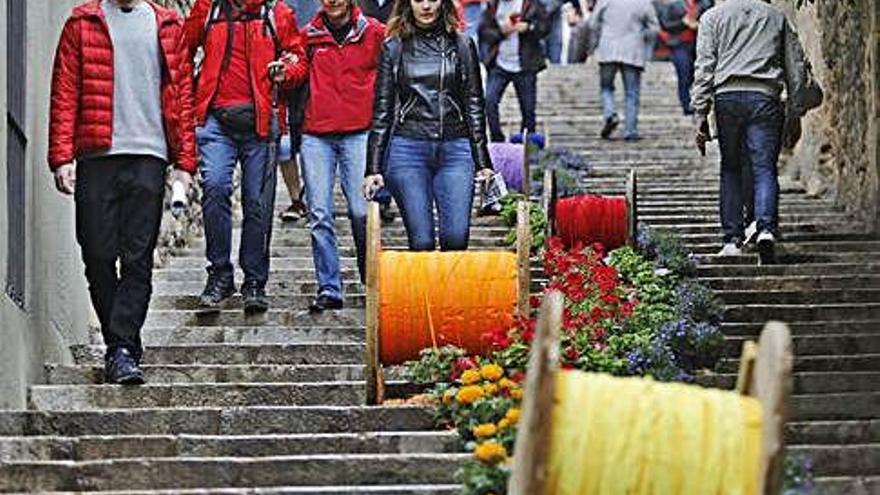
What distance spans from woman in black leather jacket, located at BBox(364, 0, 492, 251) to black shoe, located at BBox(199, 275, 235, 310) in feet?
3.91

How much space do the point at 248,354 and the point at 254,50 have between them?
1754mm

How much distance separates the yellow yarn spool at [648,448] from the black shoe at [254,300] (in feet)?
18.1

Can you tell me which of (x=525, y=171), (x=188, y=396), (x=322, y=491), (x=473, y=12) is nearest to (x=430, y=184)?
(x=188, y=396)

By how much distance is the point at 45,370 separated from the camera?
10.5m

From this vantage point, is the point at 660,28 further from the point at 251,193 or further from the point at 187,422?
the point at 187,422

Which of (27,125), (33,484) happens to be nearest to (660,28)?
(27,125)

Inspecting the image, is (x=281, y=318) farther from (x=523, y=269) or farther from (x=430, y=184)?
(x=523, y=269)

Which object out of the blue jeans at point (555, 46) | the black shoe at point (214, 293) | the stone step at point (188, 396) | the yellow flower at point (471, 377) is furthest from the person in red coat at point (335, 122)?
the blue jeans at point (555, 46)

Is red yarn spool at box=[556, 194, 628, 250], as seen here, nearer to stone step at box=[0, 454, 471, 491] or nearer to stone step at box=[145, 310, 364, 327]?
stone step at box=[145, 310, 364, 327]

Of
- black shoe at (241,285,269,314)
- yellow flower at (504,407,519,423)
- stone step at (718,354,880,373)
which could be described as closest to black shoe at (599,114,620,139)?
black shoe at (241,285,269,314)

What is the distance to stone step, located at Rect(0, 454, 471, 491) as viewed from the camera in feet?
28.1

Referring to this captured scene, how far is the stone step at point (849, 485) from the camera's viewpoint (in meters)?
8.33

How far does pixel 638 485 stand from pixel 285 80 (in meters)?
5.87

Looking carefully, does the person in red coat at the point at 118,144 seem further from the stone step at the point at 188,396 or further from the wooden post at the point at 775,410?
the wooden post at the point at 775,410
